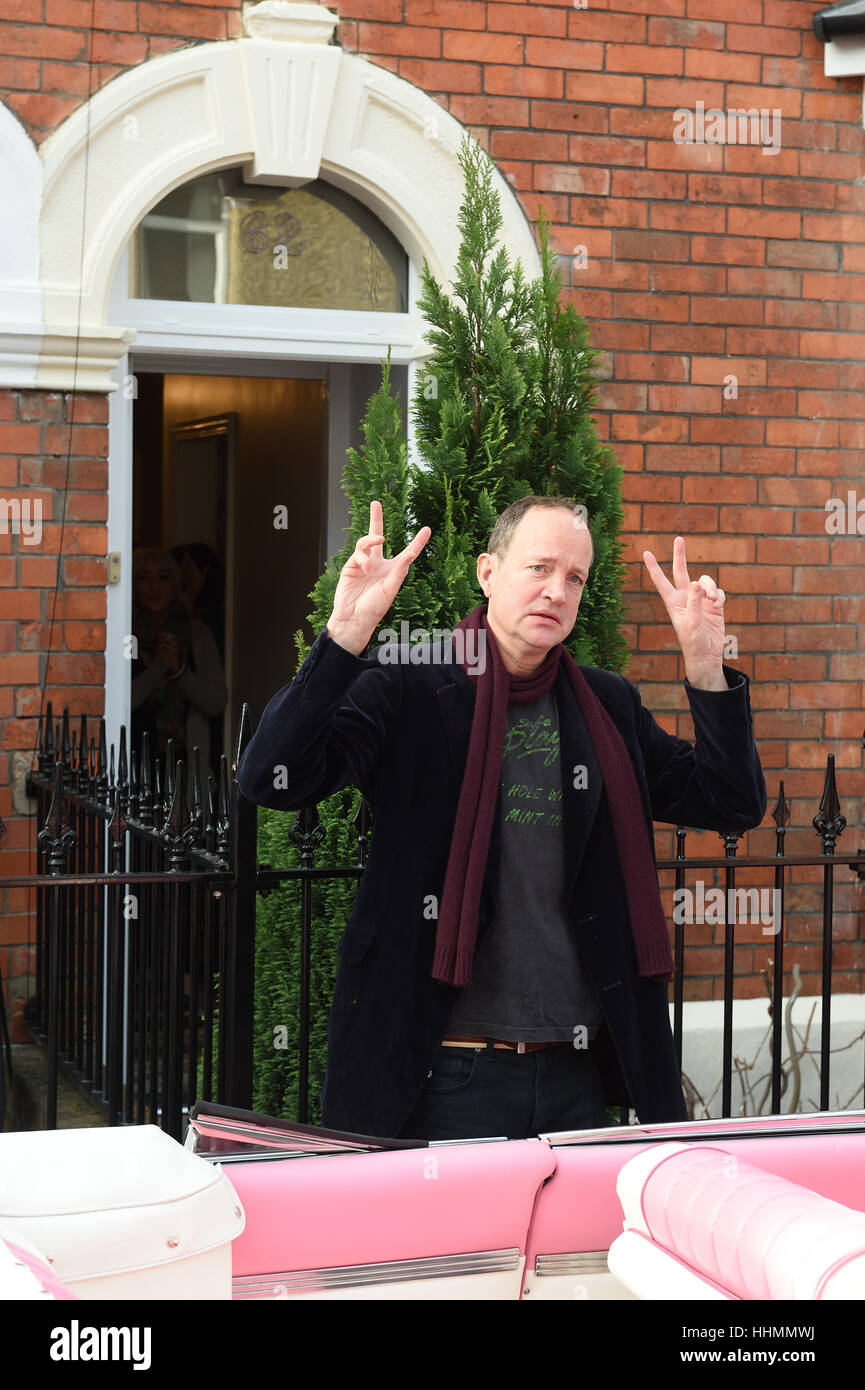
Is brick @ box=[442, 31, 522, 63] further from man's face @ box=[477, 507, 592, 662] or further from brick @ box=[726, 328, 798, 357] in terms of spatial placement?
man's face @ box=[477, 507, 592, 662]

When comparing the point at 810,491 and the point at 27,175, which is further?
the point at 810,491

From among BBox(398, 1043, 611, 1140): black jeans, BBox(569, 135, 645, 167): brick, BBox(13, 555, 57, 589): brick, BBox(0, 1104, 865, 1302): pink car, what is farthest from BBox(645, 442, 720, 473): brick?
BBox(0, 1104, 865, 1302): pink car

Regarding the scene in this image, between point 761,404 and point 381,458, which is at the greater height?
point 761,404

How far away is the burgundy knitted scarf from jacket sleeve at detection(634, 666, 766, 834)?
160 mm

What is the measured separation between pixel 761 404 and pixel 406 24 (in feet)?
6.12

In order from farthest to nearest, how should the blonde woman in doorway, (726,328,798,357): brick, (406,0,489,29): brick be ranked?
the blonde woman in doorway, (726,328,798,357): brick, (406,0,489,29): brick

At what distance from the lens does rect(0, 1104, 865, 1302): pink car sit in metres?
1.79

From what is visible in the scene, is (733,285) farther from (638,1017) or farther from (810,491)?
(638,1017)

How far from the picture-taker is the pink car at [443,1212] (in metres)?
1.79

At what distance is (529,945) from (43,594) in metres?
3.04

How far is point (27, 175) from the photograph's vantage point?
5.12 metres

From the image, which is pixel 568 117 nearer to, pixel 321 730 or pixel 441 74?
pixel 441 74
